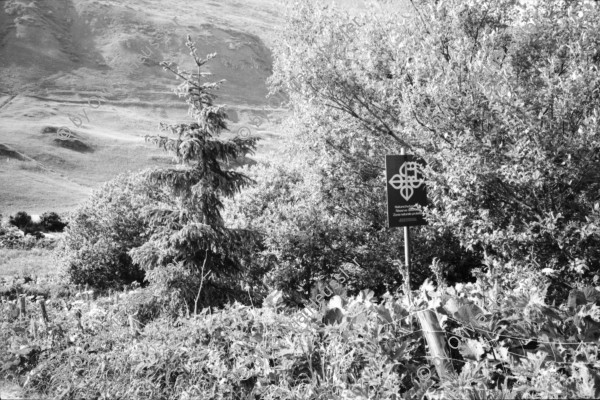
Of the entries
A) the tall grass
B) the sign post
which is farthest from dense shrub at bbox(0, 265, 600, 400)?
the tall grass

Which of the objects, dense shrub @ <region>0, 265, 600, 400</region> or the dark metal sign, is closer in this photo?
dense shrub @ <region>0, 265, 600, 400</region>

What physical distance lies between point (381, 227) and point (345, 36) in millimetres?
3601

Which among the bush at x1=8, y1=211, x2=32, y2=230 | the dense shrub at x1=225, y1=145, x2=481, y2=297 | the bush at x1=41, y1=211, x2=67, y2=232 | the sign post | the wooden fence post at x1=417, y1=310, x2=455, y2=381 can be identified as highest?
the sign post

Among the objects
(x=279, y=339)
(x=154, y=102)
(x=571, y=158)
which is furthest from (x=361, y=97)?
(x=154, y=102)

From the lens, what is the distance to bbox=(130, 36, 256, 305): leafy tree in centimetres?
723

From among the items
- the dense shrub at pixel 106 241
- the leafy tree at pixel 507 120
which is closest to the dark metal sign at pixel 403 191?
the leafy tree at pixel 507 120

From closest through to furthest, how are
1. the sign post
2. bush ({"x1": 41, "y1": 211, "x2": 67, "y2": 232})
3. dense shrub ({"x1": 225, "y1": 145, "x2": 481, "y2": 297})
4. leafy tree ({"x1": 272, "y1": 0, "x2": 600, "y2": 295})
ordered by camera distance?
leafy tree ({"x1": 272, "y1": 0, "x2": 600, "y2": 295})
the sign post
dense shrub ({"x1": 225, "y1": 145, "x2": 481, "y2": 297})
bush ({"x1": 41, "y1": 211, "x2": 67, "y2": 232})

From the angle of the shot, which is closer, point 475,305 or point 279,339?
point 475,305

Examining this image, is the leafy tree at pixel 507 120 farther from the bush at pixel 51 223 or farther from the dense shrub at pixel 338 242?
the bush at pixel 51 223

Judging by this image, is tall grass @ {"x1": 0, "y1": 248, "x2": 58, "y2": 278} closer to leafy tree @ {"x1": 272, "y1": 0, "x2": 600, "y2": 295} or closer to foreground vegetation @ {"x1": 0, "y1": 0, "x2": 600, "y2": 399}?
foreground vegetation @ {"x1": 0, "y1": 0, "x2": 600, "y2": 399}

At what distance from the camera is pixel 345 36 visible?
845 centimetres

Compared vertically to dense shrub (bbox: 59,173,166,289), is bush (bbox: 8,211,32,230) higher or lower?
lower

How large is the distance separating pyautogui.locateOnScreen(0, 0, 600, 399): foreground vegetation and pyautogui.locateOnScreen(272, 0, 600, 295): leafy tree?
0.10 ft

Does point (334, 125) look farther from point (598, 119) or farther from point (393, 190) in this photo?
point (598, 119)
